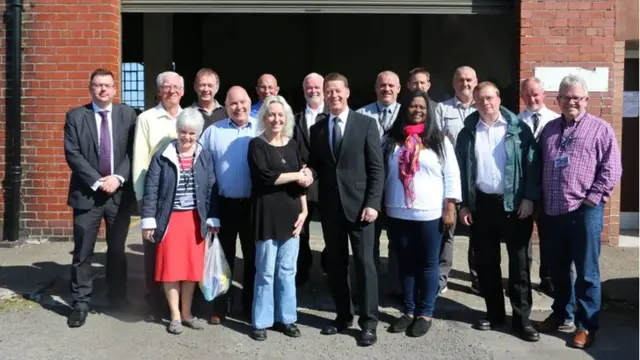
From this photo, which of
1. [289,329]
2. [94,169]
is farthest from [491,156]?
[94,169]

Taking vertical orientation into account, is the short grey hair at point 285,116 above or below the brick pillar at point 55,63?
below

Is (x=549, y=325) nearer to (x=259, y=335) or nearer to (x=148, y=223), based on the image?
(x=259, y=335)

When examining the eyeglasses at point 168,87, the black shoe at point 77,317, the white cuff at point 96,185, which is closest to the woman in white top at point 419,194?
the eyeglasses at point 168,87

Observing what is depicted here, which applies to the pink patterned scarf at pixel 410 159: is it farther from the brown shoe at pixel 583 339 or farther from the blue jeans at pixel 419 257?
the brown shoe at pixel 583 339

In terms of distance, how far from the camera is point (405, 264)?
5008 mm

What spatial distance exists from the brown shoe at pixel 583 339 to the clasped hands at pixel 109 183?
12.0 feet

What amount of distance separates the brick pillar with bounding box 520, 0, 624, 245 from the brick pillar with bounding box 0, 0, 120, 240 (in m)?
4.77

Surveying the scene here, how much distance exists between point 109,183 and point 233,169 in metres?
0.99

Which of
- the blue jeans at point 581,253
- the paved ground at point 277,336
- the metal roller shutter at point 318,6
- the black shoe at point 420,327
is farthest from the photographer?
the metal roller shutter at point 318,6

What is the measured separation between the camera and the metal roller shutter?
7773 millimetres

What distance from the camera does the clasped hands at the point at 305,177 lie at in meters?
4.73

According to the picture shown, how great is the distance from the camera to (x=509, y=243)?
198 inches

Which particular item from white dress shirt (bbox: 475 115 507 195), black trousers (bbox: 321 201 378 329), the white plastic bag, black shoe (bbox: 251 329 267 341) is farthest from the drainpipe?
white dress shirt (bbox: 475 115 507 195)

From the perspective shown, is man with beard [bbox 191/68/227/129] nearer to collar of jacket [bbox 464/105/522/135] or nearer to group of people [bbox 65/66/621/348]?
group of people [bbox 65/66/621/348]
